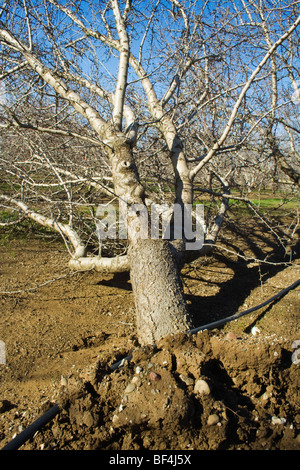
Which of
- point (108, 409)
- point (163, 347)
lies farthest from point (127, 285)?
point (108, 409)

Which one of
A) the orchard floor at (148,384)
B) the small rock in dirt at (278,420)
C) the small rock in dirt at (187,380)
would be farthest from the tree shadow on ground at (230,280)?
the small rock in dirt at (278,420)

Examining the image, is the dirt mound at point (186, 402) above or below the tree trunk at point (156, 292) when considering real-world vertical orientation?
below

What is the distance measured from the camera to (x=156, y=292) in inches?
98.4

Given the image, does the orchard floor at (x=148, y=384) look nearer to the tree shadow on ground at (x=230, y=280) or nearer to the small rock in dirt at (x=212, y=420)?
the small rock in dirt at (x=212, y=420)

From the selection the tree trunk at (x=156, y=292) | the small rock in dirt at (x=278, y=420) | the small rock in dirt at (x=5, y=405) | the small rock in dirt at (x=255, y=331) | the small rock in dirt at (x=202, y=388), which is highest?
the tree trunk at (x=156, y=292)

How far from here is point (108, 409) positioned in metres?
1.61

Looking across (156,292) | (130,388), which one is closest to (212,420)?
(130,388)

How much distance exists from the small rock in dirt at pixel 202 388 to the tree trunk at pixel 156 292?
69 centimetres

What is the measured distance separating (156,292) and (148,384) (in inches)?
36.4

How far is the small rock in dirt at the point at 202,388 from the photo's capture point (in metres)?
1.62

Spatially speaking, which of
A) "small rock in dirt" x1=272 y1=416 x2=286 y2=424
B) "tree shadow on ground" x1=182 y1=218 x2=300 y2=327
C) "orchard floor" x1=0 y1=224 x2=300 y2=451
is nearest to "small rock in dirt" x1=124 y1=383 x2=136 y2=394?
"orchard floor" x1=0 y1=224 x2=300 y2=451

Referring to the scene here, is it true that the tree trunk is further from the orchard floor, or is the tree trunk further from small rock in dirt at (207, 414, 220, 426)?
small rock in dirt at (207, 414, 220, 426)
